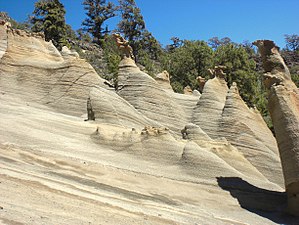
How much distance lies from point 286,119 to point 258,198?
2505 mm

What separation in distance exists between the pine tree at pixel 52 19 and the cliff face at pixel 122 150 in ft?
78.1

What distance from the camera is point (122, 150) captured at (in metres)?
13.8

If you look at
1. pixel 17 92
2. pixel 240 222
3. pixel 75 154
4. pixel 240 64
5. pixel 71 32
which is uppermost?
pixel 71 32

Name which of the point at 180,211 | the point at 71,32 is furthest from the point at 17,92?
the point at 71,32

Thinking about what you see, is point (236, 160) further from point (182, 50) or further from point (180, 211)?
point (182, 50)

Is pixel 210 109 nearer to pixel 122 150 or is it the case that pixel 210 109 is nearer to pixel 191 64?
pixel 122 150

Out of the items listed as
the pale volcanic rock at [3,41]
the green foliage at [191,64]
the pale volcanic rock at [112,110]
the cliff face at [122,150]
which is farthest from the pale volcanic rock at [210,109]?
the green foliage at [191,64]

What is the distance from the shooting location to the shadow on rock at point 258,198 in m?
11.4

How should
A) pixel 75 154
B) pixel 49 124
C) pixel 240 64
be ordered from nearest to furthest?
pixel 75 154, pixel 49 124, pixel 240 64

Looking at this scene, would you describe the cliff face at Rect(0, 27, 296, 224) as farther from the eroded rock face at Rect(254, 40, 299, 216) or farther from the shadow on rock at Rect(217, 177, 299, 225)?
the eroded rock face at Rect(254, 40, 299, 216)

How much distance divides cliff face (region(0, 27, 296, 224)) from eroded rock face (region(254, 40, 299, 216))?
1.11 metres

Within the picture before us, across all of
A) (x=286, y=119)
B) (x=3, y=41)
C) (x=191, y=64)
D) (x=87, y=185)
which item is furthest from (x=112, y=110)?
(x=191, y=64)

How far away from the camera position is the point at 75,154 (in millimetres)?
12414

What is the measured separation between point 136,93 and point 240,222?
34.0ft
